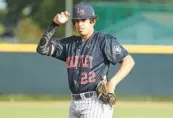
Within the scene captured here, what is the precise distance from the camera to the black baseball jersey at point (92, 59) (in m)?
5.14

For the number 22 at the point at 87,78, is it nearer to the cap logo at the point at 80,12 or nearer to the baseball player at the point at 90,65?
the baseball player at the point at 90,65

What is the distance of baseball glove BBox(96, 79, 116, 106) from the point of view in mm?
5023

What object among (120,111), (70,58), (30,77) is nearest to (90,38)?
(70,58)

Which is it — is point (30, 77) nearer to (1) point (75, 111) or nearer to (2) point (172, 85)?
(2) point (172, 85)

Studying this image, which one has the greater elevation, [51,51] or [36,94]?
[51,51]

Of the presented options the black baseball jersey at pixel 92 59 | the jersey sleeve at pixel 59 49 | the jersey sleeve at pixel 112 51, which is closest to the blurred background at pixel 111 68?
the jersey sleeve at pixel 59 49

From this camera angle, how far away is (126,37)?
14.5 meters

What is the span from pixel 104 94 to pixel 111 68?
316 inches

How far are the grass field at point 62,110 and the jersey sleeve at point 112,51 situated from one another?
5645 mm

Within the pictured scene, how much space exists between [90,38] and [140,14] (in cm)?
944

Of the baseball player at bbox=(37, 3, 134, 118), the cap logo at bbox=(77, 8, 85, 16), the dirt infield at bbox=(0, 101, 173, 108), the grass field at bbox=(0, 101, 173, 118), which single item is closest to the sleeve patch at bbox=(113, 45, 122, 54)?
the baseball player at bbox=(37, 3, 134, 118)

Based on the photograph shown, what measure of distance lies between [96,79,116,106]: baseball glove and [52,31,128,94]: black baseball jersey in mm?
61

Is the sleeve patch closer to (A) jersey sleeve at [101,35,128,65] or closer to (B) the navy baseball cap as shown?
(A) jersey sleeve at [101,35,128,65]

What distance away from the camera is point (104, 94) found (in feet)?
16.5
